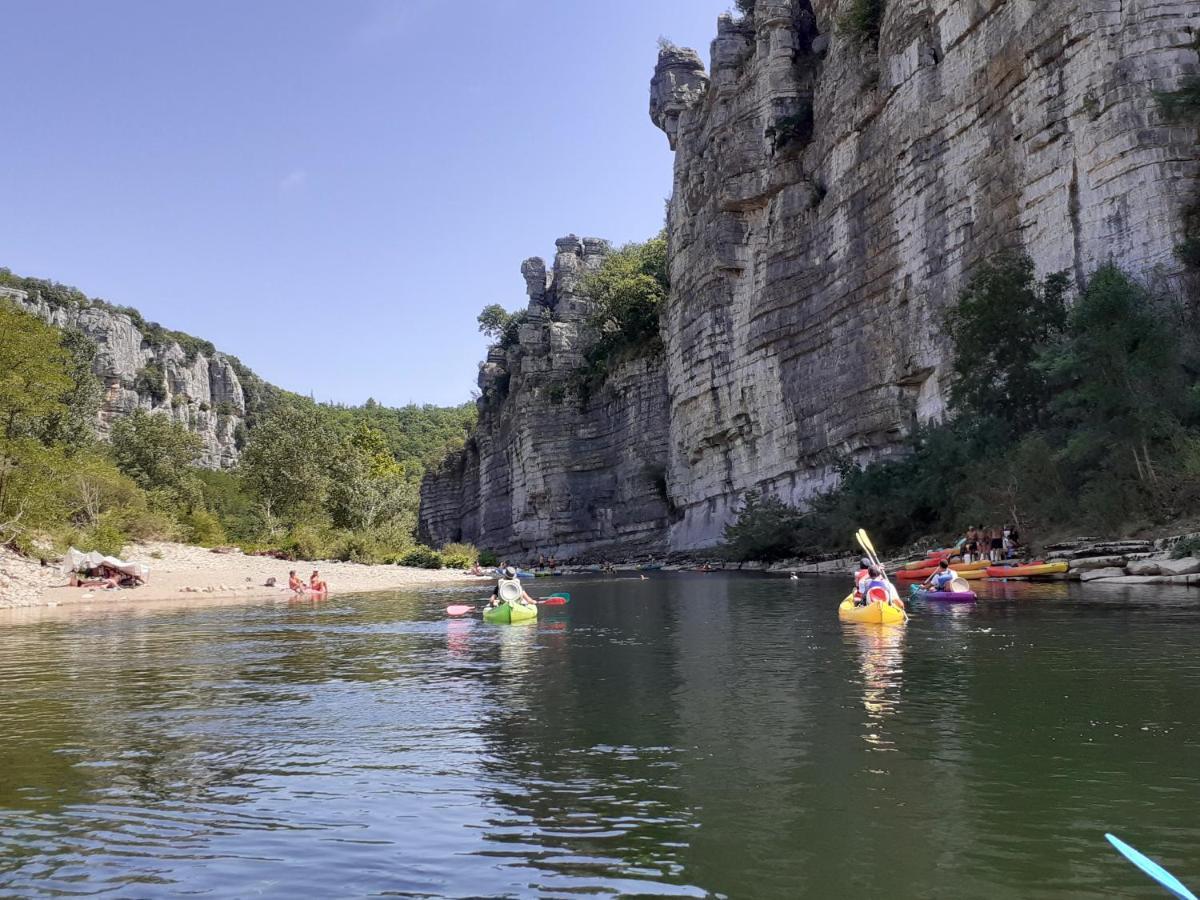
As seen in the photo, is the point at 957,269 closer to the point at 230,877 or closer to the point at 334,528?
the point at 230,877

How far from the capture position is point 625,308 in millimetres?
61219

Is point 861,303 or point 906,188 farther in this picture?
point 861,303

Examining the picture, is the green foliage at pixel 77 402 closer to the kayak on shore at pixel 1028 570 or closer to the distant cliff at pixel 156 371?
the kayak on shore at pixel 1028 570

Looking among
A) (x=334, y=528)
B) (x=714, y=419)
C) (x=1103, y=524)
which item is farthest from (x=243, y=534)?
(x=1103, y=524)

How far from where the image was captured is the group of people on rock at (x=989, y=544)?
77.0ft

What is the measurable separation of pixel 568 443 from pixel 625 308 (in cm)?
948

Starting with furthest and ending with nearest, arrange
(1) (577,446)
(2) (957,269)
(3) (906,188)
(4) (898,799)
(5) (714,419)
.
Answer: (1) (577,446), (5) (714,419), (3) (906,188), (2) (957,269), (4) (898,799)

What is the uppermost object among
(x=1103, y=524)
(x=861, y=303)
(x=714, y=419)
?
(x=861, y=303)

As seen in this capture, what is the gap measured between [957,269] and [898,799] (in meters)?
28.4

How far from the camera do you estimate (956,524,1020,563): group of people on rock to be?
23.5 meters

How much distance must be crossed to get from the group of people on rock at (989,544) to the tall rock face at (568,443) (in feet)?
101

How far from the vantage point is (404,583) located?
35688 mm

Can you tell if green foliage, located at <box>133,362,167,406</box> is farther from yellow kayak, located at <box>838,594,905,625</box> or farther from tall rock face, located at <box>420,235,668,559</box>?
yellow kayak, located at <box>838,594,905,625</box>

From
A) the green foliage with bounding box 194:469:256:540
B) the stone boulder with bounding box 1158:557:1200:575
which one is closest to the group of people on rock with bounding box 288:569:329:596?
the stone boulder with bounding box 1158:557:1200:575
